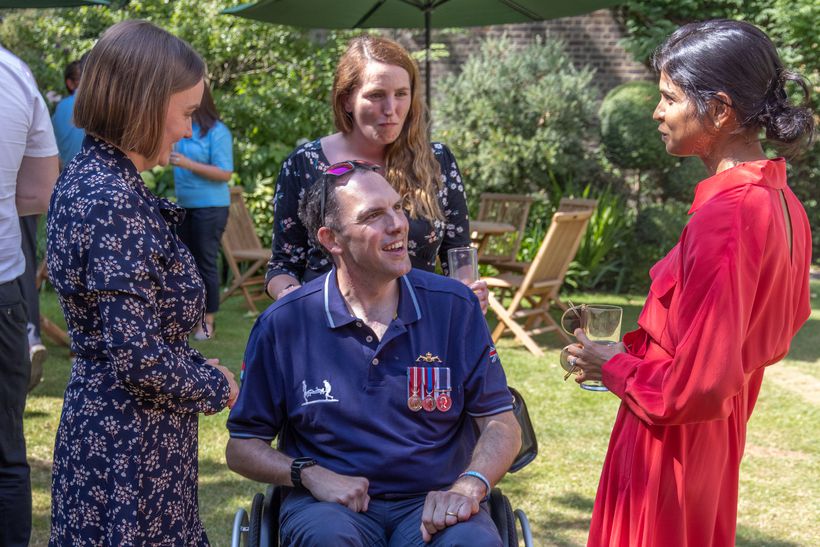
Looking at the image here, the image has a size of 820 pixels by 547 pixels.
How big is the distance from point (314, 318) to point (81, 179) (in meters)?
0.75

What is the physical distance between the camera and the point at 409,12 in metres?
7.73

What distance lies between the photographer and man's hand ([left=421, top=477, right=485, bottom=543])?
251 cm

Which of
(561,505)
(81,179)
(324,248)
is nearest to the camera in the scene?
(81,179)

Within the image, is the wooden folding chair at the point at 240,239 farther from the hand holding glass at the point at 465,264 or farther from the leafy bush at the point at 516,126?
the hand holding glass at the point at 465,264

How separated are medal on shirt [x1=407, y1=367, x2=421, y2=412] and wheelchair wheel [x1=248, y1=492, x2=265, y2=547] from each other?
1.54ft

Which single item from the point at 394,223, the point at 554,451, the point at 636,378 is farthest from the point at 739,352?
the point at 554,451

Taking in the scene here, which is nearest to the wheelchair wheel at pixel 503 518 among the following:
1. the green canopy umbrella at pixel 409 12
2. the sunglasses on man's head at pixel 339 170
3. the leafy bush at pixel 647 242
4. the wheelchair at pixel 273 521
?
the wheelchair at pixel 273 521

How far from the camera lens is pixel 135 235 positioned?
2324 millimetres

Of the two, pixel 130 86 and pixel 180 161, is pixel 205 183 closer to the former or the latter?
pixel 180 161

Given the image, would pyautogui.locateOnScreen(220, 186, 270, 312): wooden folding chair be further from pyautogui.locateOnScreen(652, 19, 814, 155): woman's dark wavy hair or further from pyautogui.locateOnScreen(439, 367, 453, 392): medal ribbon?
pyautogui.locateOnScreen(652, 19, 814, 155): woman's dark wavy hair

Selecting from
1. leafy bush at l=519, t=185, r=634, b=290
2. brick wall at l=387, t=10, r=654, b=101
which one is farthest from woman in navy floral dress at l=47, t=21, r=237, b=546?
brick wall at l=387, t=10, r=654, b=101

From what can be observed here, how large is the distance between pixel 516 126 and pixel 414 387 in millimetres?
9859

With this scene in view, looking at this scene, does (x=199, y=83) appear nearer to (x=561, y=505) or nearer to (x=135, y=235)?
(x=135, y=235)

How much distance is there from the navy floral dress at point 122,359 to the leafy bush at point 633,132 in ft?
35.5
